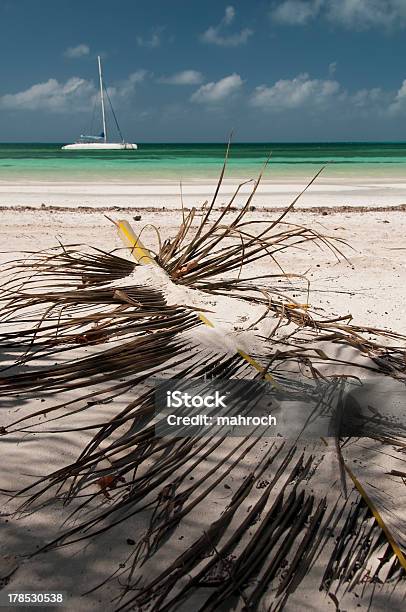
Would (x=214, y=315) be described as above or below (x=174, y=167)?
below

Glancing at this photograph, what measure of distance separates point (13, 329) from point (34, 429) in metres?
0.97

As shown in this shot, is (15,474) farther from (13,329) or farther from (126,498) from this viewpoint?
(13,329)

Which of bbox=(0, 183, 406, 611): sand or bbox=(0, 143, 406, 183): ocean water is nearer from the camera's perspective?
bbox=(0, 183, 406, 611): sand

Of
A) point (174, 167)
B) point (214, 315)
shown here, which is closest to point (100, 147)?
point (174, 167)

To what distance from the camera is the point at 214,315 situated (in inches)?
74.5

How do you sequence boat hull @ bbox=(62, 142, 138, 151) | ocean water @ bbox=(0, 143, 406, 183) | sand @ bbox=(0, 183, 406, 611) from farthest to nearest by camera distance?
boat hull @ bbox=(62, 142, 138, 151), ocean water @ bbox=(0, 143, 406, 183), sand @ bbox=(0, 183, 406, 611)

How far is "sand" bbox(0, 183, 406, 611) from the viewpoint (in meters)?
1.07

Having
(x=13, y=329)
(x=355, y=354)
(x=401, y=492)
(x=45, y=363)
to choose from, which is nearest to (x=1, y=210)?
(x=13, y=329)

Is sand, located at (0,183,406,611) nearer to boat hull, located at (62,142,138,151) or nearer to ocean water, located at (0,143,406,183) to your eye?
ocean water, located at (0,143,406,183)

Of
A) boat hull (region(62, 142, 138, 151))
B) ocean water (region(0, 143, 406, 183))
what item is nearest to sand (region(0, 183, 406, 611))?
ocean water (region(0, 143, 406, 183))

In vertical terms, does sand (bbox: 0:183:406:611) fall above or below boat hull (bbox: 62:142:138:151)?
below

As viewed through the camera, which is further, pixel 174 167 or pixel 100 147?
pixel 100 147

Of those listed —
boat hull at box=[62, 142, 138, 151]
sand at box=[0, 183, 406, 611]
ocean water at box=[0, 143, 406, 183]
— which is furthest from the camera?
boat hull at box=[62, 142, 138, 151]

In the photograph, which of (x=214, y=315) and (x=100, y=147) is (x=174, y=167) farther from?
(x=100, y=147)
